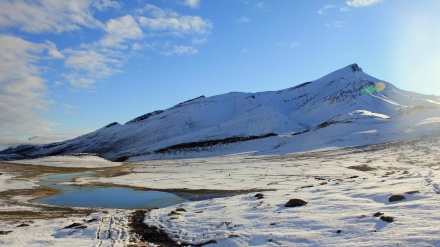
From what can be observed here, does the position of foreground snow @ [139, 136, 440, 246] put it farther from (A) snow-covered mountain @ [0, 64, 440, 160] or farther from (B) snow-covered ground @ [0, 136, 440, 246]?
(A) snow-covered mountain @ [0, 64, 440, 160]

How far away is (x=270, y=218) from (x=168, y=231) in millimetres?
5435

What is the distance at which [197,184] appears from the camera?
39.6m

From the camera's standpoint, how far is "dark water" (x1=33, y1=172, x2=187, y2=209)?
2898 centimetres

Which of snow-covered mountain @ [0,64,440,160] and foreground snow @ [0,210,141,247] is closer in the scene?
foreground snow @ [0,210,141,247]

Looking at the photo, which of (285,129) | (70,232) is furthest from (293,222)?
(285,129)

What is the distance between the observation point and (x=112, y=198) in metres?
32.6

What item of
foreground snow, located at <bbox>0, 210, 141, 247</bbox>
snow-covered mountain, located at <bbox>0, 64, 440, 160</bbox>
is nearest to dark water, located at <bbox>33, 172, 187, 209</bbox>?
foreground snow, located at <bbox>0, 210, 141, 247</bbox>

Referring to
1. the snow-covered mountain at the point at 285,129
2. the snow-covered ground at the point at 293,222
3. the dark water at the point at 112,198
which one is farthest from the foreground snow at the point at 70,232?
the snow-covered mountain at the point at 285,129

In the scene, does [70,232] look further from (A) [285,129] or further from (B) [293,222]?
(A) [285,129]

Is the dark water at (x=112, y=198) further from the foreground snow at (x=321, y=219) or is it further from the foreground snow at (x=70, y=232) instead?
the foreground snow at (x=70, y=232)

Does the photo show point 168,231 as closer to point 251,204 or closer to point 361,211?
point 251,204

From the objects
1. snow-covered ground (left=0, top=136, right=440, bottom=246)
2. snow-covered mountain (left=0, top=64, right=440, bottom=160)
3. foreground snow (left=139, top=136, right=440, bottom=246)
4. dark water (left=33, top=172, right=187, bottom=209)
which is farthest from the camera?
snow-covered mountain (left=0, top=64, right=440, bottom=160)

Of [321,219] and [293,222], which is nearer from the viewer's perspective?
[321,219]

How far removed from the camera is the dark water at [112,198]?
28984 mm
